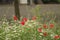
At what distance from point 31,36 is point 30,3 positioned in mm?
12634

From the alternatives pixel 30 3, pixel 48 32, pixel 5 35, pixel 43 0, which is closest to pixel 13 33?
pixel 5 35

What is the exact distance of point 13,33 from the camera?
15.0ft

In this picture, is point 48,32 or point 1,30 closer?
point 1,30

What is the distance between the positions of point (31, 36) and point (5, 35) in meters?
0.52

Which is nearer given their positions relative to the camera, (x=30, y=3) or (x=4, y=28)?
(x=4, y=28)

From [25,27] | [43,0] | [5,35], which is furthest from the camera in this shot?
[43,0]

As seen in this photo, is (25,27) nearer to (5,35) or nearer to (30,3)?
(5,35)

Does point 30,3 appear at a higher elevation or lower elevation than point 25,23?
lower

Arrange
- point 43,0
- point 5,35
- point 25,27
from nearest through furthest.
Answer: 1. point 5,35
2. point 25,27
3. point 43,0

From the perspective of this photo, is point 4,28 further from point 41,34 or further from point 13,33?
point 41,34

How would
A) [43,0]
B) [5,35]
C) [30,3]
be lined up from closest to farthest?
[5,35], [30,3], [43,0]

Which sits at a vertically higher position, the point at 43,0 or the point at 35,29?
the point at 35,29

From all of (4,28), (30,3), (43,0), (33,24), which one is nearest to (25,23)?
(33,24)

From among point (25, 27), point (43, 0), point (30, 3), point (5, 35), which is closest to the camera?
point (5, 35)
